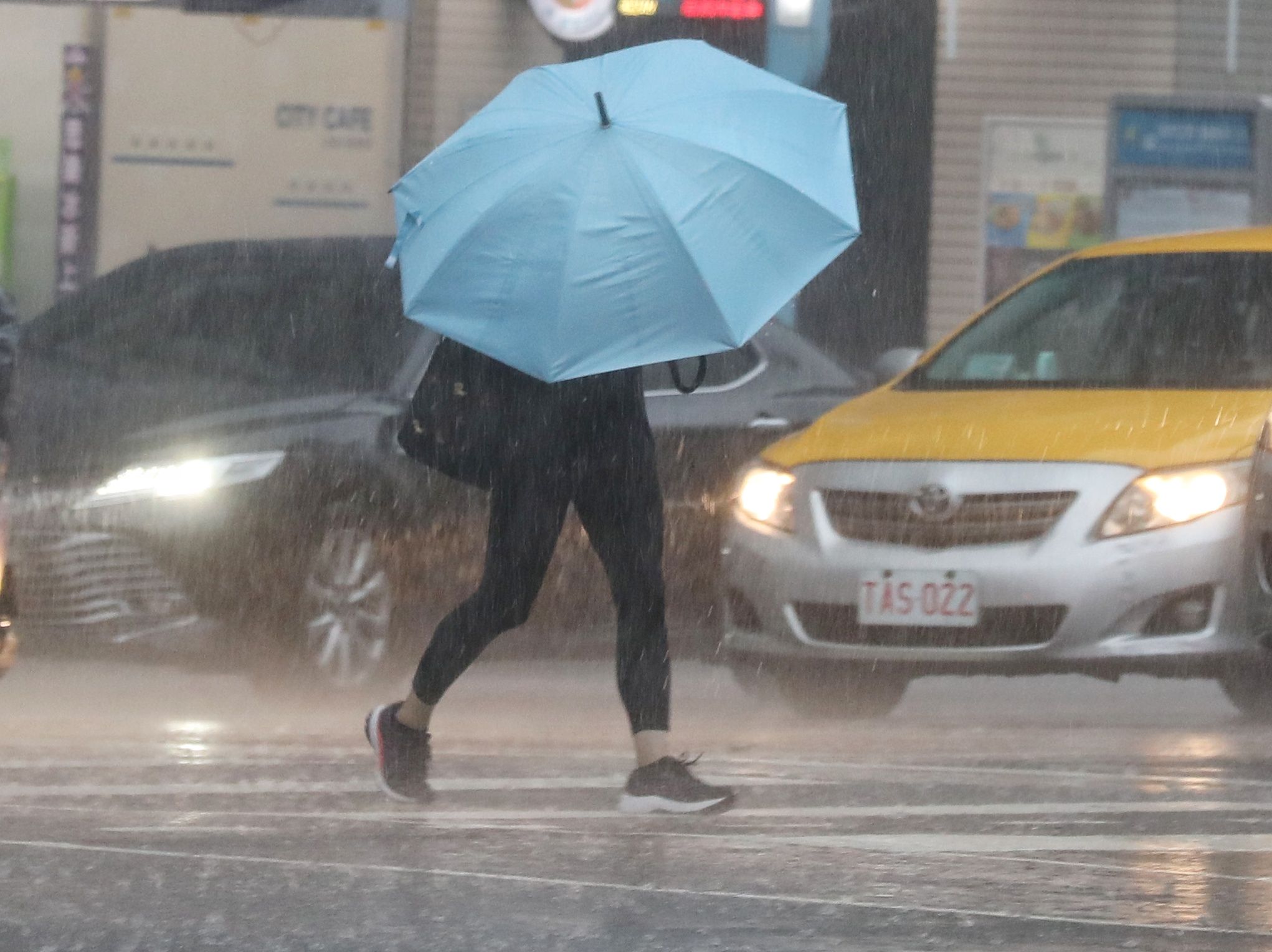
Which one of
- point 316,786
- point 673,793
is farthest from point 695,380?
point 316,786

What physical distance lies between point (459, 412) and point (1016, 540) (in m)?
2.19

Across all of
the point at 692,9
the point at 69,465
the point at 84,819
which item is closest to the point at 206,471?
the point at 69,465

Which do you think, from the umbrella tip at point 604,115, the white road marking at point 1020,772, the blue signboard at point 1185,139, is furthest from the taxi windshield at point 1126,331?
the blue signboard at point 1185,139

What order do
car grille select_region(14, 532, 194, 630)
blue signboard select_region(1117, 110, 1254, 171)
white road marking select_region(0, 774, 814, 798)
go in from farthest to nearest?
blue signboard select_region(1117, 110, 1254, 171), car grille select_region(14, 532, 194, 630), white road marking select_region(0, 774, 814, 798)

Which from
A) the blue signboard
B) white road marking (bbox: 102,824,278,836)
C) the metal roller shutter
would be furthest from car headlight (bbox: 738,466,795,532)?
the metal roller shutter

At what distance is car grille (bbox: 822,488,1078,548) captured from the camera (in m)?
7.16

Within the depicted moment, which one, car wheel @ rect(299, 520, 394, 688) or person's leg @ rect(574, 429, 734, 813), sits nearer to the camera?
person's leg @ rect(574, 429, 734, 813)

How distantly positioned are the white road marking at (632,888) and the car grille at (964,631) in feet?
7.62

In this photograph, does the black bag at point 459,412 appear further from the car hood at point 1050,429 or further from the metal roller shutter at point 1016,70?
the metal roller shutter at point 1016,70

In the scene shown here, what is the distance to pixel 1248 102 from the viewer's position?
1387 cm

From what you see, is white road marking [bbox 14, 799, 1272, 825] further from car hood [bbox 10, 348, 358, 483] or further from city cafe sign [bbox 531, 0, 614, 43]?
city cafe sign [bbox 531, 0, 614, 43]

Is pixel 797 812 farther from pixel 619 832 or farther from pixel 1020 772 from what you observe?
pixel 1020 772

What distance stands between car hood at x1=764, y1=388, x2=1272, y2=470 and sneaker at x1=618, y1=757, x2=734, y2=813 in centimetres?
186

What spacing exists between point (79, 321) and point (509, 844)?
4161 millimetres
